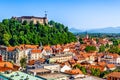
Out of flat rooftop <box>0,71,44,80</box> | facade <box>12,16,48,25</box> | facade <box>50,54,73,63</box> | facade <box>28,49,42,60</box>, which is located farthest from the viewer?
facade <box>12,16,48,25</box>

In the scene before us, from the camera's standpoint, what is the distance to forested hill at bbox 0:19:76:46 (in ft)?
189

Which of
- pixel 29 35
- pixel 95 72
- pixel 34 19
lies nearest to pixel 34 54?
pixel 29 35

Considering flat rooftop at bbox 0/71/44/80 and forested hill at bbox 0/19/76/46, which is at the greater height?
forested hill at bbox 0/19/76/46

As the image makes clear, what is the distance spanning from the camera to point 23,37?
59000 millimetres

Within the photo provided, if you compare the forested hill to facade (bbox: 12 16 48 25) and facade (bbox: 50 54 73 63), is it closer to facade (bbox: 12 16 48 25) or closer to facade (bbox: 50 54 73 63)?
facade (bbox: 12 16 48 25)

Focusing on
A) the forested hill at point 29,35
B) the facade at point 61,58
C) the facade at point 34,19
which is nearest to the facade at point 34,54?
the facade at point 61,58

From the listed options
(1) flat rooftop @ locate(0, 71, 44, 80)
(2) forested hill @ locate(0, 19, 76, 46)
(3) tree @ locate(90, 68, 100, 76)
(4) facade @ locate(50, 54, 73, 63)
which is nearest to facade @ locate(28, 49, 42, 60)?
(4) facade @ locate(50, 54, 73, 63)

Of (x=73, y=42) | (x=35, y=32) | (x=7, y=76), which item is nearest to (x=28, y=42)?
(x=35, y=32)

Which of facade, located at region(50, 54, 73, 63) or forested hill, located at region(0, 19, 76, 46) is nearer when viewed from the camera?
facade, located at region(50, 54, 73, 63)

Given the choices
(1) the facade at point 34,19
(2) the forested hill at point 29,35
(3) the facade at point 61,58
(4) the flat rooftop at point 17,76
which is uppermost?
(1) the facade at point 34,19

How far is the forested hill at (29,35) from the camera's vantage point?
2264 inches

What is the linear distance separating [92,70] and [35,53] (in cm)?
1819

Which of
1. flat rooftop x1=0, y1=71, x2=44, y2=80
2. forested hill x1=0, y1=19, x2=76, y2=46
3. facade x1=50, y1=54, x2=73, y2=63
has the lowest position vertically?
facade x1=50, y1=54, x2=73, y2=63

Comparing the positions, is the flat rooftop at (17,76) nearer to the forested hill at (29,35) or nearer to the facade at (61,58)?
the facade at (61,58)
